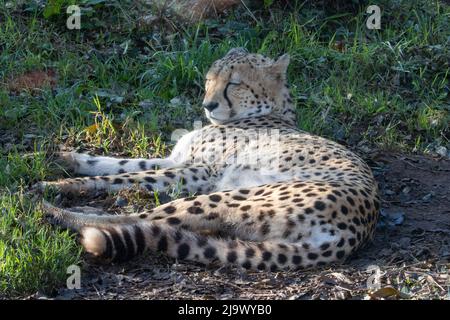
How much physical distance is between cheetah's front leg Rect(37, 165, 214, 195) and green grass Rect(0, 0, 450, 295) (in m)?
0.29

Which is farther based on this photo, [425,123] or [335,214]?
[425,123]

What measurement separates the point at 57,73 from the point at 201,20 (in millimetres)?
1309

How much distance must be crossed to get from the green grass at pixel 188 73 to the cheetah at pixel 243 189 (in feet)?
1.50

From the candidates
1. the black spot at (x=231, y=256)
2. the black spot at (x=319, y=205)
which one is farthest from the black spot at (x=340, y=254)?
the black spot at (x=231, y=256)

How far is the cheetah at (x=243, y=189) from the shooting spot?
4.46 meters

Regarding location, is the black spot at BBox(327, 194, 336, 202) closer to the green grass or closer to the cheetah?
the cheetah

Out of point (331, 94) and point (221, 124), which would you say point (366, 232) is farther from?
point (331, 94)

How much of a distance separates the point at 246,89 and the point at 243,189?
→ 4.67ft

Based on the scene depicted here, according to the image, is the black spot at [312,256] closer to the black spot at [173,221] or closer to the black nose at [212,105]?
the black spot at [173,221]

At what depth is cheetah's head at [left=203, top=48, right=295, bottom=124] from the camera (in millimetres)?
6152

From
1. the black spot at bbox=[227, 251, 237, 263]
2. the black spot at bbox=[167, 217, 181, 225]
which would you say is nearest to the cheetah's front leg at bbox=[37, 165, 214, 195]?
the black spot at bbox=[167, 217, 181, 225]

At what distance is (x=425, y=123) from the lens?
6.88 meters

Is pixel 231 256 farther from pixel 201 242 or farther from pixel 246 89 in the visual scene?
pixel 246 89

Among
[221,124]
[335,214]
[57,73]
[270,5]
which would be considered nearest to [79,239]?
[335,214]
